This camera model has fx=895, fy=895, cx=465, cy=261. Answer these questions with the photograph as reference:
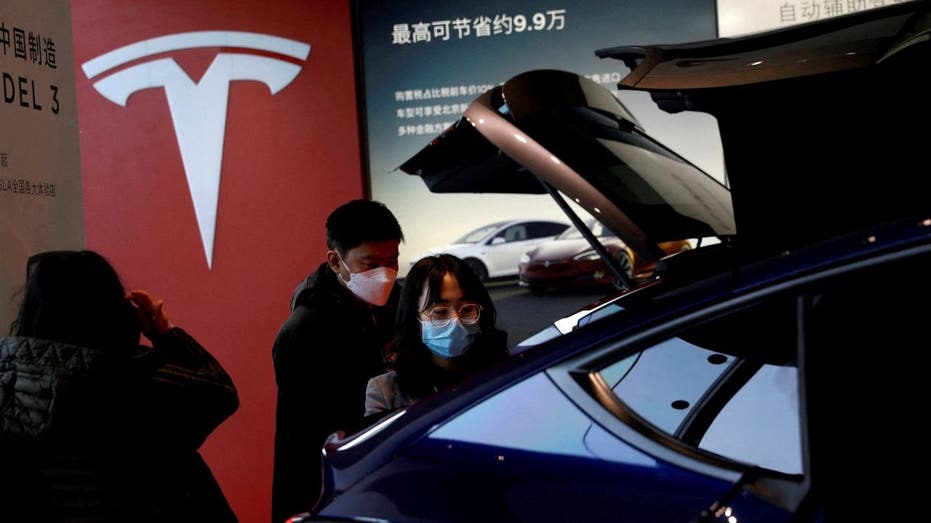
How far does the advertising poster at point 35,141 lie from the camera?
7.79 feet

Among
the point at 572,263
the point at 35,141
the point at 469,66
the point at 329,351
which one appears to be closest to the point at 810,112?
the point at 329,351

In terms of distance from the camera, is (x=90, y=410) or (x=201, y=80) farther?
(x=201, y=80)

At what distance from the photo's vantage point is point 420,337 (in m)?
2.29

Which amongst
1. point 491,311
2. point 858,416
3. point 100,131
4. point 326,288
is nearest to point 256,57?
point 100,131

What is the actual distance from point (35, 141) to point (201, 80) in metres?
2.01

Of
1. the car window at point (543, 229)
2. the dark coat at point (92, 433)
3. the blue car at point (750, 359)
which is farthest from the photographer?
the car window at point (543, 229)

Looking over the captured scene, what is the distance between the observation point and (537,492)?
1351 mm

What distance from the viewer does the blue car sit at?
4.05ft

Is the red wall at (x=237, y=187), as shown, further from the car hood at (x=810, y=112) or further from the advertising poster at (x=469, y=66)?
the car hood at (x=810, y=112)

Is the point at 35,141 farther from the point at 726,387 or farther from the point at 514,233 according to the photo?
the point at 514,233

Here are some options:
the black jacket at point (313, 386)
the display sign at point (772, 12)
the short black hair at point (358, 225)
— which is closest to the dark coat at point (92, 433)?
the black jacket at point (313, 386)

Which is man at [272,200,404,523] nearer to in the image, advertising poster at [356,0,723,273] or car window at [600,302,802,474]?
car window at [600,302,802,474]

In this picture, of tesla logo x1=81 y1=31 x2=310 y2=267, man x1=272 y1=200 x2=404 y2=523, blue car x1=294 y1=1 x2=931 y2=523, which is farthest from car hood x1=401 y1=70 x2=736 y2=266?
tesla logo x1=81 y1=31 x2=310 y2=267

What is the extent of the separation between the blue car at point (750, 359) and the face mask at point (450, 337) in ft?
1.75
